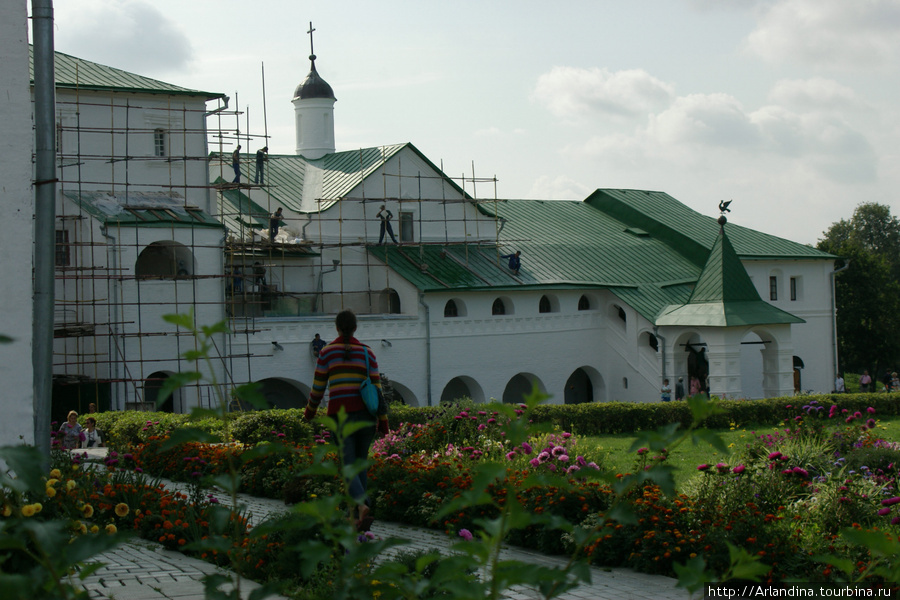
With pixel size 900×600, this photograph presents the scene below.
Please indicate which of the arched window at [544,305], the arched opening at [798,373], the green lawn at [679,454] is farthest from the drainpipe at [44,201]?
the arched opening at [798,373]

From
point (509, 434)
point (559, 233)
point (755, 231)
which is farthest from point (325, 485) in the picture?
point (755, 231)

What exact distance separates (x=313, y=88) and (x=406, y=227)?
7.27 m

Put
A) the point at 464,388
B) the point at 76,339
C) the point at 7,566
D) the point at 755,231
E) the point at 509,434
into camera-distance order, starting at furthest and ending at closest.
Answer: the point at 755,231
the point at 464,388
the point at 76,339
the point at 7,566
the point at 509,434

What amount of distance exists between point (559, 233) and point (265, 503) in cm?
2769

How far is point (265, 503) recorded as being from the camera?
33.5 ft

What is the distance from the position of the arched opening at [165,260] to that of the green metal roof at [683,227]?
1950 cm

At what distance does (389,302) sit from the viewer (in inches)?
1227

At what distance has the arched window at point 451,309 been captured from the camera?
31.3 metres

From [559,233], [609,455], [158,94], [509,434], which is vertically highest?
[158,94]

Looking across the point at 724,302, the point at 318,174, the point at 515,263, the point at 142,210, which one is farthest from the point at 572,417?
the point at 318,174

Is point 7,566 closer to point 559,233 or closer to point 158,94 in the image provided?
point 158,94

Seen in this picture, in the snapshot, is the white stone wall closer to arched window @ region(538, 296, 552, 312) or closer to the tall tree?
arched window @ region(538, 296, 552, 312)

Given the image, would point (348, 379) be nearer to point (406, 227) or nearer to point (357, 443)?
point (357, 443)

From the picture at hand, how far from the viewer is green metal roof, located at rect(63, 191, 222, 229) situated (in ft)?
80.0
